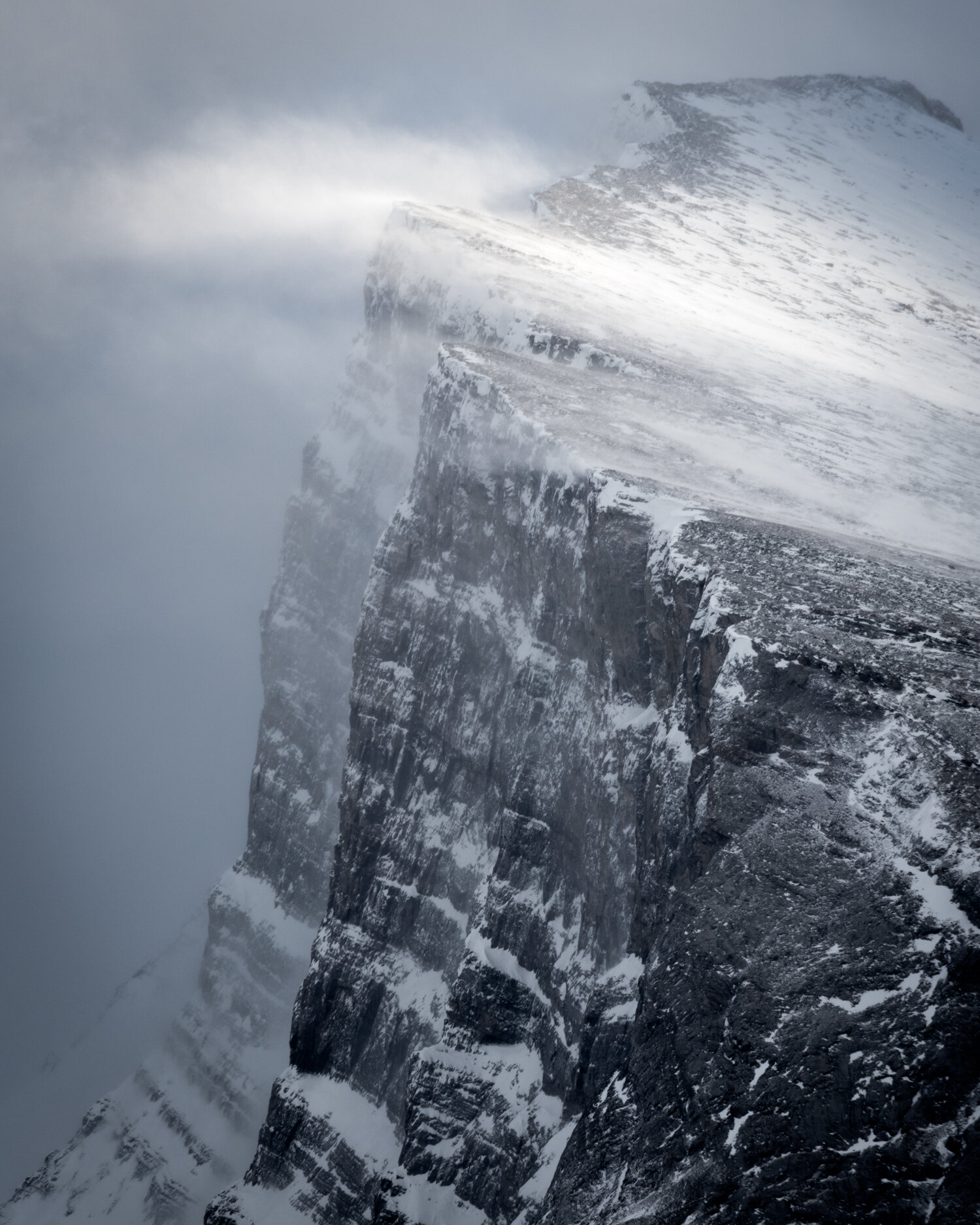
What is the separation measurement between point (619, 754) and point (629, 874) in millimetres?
3319

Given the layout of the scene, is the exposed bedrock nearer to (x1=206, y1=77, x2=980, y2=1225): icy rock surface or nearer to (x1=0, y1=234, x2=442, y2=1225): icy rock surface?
(x1=206, y1=77, x2=980, y2=1225): icy rock surface

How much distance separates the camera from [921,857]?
14367 millimetres

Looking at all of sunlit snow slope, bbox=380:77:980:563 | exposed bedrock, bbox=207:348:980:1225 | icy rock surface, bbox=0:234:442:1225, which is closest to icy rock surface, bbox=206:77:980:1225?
exposed bedrock, bbox=207:348:980:1225

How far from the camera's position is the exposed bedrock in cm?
1338

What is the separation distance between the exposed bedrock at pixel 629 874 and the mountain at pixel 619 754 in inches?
3.5

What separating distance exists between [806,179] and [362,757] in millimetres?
76026

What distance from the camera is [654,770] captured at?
22250mm

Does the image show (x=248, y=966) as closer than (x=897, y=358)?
No

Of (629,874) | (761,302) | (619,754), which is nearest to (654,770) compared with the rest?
(619,754)

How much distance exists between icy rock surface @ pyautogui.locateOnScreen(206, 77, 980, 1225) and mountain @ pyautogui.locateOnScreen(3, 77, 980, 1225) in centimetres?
10

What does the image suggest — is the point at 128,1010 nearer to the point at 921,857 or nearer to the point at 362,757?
the point at 362,757

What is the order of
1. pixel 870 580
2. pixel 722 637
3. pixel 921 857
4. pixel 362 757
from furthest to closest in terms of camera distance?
pixel 362 757, pixel 870 580, pixel 722 637, pixel 921 857

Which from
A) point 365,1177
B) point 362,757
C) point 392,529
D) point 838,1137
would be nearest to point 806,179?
point 392,529

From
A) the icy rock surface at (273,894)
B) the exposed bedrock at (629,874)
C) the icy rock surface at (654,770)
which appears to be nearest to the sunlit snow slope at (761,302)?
the icy rock surface at (654,770)
